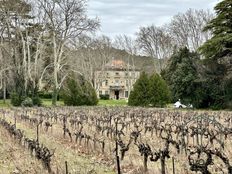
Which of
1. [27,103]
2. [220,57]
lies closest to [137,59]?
[27,103]

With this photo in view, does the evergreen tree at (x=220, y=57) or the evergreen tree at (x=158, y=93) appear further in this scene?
the evergreen tree at (x=158, y=93)

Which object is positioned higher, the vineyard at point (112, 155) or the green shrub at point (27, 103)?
the green shrub at point (27, 103)

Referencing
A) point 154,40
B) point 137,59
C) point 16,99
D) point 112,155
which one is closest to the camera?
point 112,155

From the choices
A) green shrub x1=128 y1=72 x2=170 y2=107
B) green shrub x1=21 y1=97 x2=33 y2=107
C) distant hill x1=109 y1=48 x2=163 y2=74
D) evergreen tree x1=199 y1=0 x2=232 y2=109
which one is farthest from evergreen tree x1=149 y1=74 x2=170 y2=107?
distant hill x1=109 y1=48 x2=163 y2=74

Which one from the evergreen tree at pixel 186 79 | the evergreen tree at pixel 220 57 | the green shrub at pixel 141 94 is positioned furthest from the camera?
the green shrub at pixel 141 94

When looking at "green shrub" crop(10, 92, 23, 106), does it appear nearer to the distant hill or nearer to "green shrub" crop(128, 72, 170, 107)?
"green shrub" crop(128, 72, 170, 107)

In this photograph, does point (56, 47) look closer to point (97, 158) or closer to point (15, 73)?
point (15, 73)

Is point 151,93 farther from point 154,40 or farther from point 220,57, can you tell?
point 154,40

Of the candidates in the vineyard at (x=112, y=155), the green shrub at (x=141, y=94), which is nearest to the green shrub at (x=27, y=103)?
the green shrub at (x=141, y=94)

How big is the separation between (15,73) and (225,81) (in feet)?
69.0

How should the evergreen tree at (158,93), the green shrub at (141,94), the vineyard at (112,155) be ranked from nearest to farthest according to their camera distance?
the vineyard at (112,155), the evergreen tree at (158,93), the green shrub at (141,94)

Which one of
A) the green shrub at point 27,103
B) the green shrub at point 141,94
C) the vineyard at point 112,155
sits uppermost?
the green shrub at point 141,94

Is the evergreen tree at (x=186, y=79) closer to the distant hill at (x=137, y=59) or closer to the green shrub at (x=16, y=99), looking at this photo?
the green shrub at (x=16, y=99)

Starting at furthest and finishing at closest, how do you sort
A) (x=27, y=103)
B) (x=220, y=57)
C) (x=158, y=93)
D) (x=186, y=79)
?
(x=158, y=93)
(x=186, y=79)
(x=27, y=103)
(x=220, y=57)
